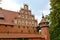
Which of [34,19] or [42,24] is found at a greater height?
[34,19]

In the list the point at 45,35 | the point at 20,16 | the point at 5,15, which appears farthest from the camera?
the point at 20,16

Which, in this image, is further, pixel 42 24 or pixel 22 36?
pixel 42 24

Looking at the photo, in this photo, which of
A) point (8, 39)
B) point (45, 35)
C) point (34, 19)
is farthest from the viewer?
point (34, 19)

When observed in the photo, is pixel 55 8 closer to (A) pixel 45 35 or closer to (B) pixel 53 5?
(B) pixel 53 5

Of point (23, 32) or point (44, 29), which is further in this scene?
point (44, 29)

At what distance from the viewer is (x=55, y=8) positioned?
1866 cm

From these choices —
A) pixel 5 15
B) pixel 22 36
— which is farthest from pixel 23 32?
pixel 5 15

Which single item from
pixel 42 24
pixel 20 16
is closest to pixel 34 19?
pixel 20 16

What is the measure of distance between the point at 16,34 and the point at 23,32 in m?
0.51

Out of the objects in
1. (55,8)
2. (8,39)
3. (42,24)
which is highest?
(55,8)

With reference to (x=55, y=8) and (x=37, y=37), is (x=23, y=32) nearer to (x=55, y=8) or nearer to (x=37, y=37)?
(x=37, y=37)

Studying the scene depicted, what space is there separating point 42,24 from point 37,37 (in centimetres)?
101

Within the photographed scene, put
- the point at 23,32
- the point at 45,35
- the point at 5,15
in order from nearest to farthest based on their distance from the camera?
the point at 23,32, the point at 45,35, the point at 5,15

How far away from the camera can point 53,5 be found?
743 inches
